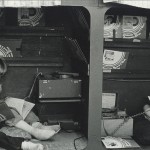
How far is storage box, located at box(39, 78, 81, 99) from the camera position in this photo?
2.75 metres

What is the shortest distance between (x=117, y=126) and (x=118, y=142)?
16 centimetres

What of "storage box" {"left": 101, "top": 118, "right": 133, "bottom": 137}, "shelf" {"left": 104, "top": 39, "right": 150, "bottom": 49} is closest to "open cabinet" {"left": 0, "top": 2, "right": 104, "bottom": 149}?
"storage box" {"left": 101, "top": 118, "right": 133, "bottom": 137}

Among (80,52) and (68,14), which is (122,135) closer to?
(80,52)

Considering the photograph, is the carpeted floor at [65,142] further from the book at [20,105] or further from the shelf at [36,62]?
the shelf at [36,62]

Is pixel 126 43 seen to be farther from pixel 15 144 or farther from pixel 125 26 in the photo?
pixel 15 144

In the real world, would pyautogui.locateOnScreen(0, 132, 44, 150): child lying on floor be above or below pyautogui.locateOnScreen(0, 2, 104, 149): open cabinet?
below

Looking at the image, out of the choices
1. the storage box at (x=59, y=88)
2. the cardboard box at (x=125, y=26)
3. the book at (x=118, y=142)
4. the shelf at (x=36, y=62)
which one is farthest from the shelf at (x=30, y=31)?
the book at (x=118, y=142)

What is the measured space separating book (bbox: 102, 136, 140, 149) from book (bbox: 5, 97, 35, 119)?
66 cm

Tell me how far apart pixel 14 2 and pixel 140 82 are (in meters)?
1.50

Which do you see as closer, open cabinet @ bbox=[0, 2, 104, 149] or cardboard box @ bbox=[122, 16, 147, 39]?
open cabinet @ bbox=[0, 2, 104, 149]

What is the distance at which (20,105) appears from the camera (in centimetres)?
287

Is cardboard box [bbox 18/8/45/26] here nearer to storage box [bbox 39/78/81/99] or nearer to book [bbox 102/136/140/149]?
storage box [bbox 39/78/81/99]

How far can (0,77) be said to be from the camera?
3.07 meters

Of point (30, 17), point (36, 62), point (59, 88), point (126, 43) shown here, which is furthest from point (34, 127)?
point (126, 43)
